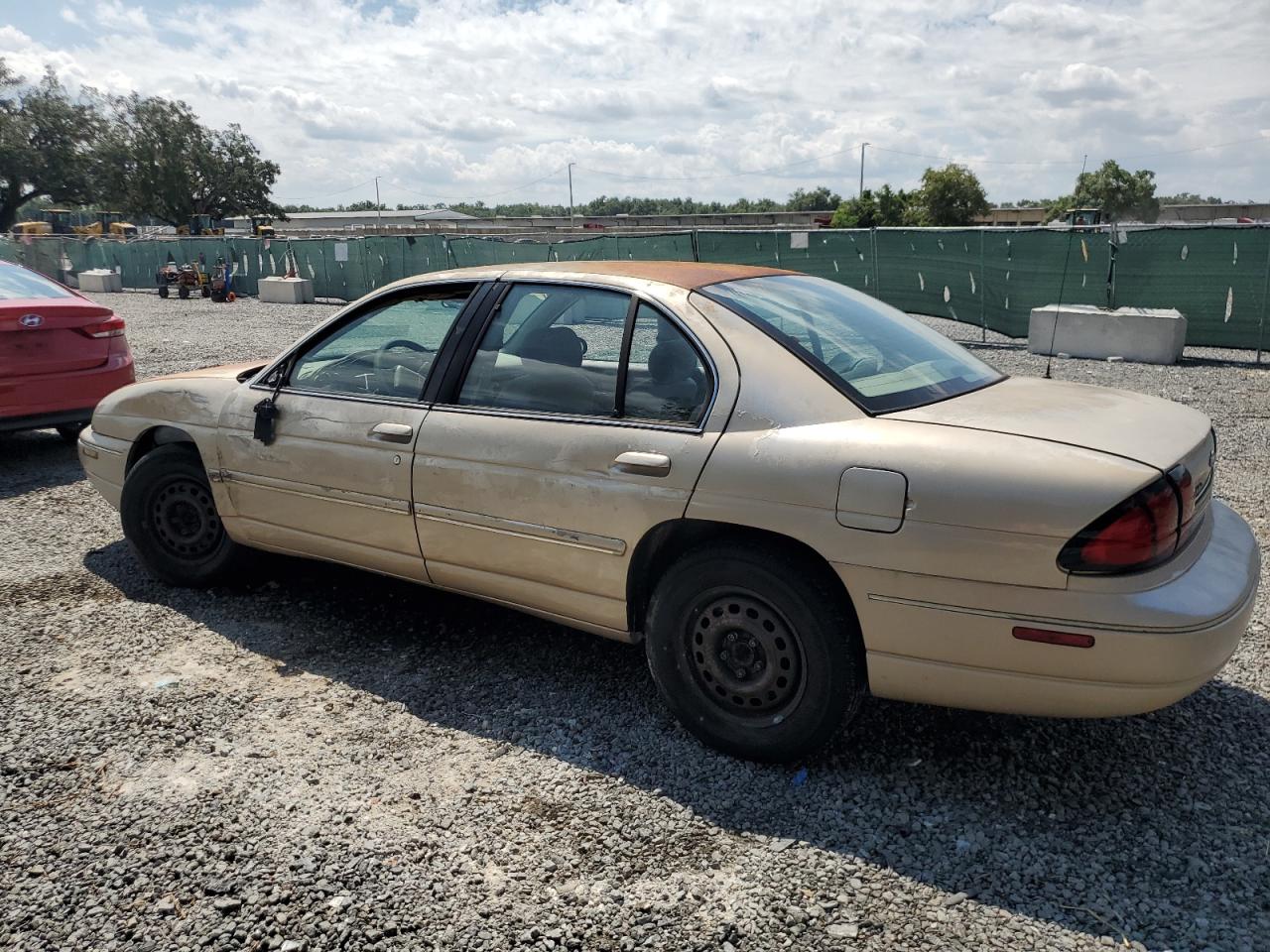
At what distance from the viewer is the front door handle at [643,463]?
3074 mm

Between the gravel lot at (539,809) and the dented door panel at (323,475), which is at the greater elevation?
the dented door panel at (323,475)

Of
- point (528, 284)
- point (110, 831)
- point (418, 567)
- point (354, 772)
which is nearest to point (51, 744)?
point (110, 831)

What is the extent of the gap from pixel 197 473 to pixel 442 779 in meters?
2.26

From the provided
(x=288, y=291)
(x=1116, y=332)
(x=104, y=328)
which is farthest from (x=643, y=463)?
(x=288, y=291)

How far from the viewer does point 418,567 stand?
3.80 metres

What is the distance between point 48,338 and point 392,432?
15.5ft

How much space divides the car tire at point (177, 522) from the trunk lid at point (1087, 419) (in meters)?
3.29

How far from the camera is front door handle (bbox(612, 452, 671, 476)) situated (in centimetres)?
307

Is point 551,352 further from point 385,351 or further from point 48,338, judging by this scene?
point 48,338

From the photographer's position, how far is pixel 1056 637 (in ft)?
8.35

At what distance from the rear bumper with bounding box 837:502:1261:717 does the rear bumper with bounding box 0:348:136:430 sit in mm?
Result: 6507

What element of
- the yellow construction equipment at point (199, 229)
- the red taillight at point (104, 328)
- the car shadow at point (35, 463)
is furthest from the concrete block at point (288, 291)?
the yellow construction equipment at point (199, 229)

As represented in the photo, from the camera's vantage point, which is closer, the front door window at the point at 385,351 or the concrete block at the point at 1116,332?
the front door window at the point at 385,351

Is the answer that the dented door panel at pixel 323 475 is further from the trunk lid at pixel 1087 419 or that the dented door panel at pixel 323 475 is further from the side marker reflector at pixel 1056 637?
the side marker reflector at pixel 1056 637
